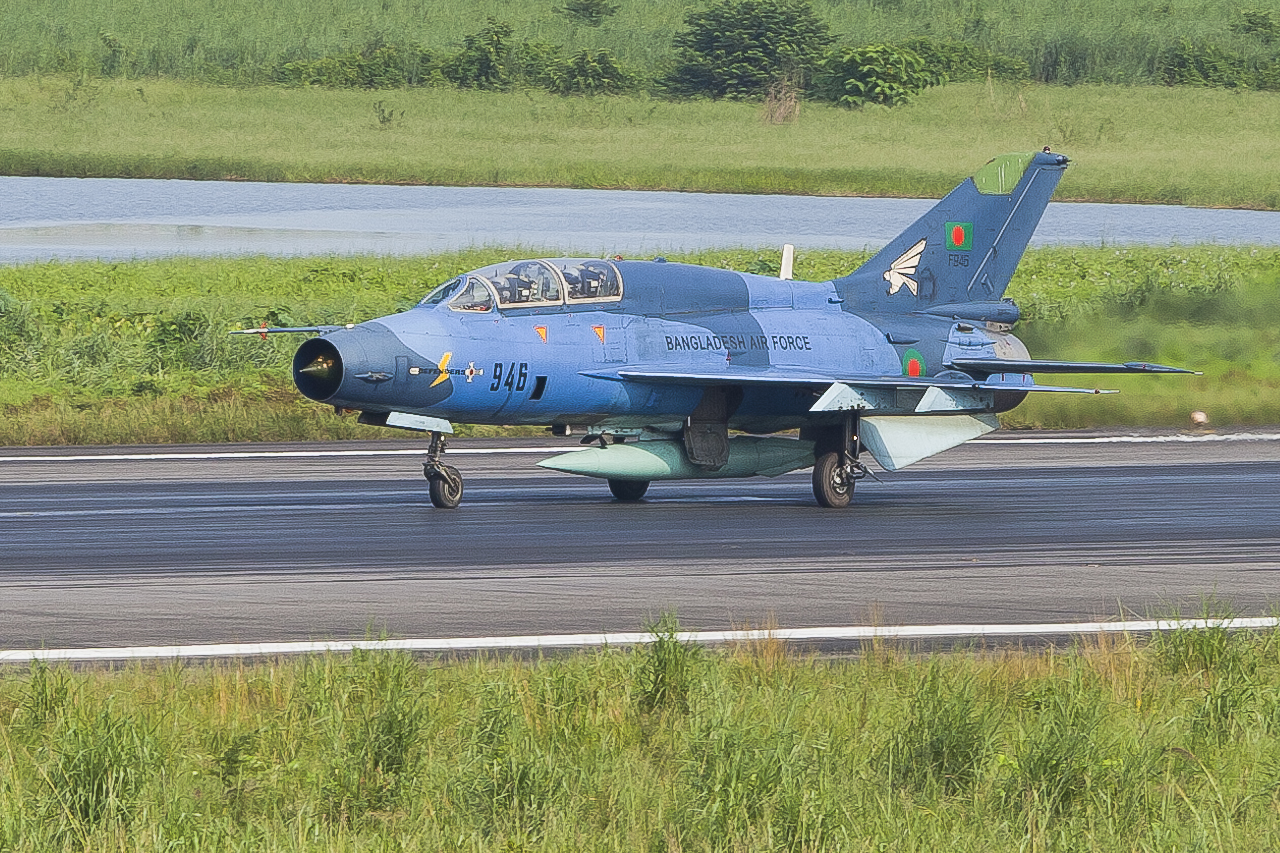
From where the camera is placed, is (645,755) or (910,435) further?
(910,435)

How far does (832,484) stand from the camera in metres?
20.8

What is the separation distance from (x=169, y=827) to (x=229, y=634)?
481 cm

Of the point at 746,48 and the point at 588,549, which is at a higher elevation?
the point at 746,48

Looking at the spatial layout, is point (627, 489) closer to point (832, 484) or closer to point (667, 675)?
point (832, 484)

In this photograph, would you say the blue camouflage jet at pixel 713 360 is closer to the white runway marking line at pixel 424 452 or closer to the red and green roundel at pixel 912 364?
the red and green roundel at pixel 912 364

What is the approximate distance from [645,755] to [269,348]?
27.6m

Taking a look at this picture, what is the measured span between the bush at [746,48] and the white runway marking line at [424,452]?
40.1 metres

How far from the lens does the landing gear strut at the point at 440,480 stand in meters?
19.9

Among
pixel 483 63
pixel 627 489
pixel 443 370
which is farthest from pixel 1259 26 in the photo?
pixel 443 370

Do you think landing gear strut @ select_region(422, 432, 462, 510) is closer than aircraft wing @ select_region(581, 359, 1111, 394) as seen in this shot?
Yes

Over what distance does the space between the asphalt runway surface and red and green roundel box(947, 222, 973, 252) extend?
3.04 m

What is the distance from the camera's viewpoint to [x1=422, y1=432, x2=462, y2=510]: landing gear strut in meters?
19.9

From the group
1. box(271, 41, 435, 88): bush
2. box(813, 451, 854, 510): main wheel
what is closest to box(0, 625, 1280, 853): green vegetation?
box(813, 451, 854, 510): main wheel

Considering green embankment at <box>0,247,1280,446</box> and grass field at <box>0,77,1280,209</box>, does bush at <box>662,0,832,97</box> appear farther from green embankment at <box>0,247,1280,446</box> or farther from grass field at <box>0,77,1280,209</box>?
Answer: green embankment at <box>0,247,1280,446</box>
